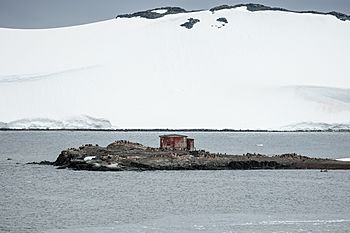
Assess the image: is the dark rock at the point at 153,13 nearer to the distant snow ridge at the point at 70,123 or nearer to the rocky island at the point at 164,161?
the distant snow ridge at the point at 70,123

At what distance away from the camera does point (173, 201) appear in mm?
26328

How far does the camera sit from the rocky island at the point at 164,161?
120 ft

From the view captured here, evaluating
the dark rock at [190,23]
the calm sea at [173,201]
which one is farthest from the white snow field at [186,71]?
the calm sea at [173,201]

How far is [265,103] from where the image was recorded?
84375mm

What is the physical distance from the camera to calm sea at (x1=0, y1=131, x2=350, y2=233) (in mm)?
20781

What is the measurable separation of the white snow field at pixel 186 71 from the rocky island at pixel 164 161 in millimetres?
41628

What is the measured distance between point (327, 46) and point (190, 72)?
695 inches

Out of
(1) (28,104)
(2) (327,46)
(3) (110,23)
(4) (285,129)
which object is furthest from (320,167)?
(3) (110,23)

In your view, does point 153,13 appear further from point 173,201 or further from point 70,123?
point 173,201

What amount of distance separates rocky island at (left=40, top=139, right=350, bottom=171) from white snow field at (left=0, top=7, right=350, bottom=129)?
137 feet

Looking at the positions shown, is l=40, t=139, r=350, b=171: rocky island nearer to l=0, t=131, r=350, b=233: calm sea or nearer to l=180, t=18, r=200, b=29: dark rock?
l=0, t=131, r=350, b=233: calm sea

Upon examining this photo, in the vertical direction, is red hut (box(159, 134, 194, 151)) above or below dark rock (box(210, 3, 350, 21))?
below

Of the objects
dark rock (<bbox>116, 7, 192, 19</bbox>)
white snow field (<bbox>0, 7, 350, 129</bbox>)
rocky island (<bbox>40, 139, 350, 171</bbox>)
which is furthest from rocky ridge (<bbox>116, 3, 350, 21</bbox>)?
rocky island (<bbox>40, 139, 350, 171</bbox>)

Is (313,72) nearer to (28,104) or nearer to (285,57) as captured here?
(285,57)
